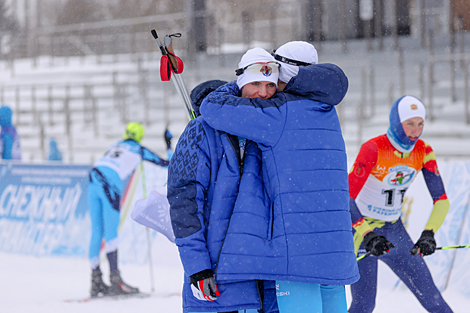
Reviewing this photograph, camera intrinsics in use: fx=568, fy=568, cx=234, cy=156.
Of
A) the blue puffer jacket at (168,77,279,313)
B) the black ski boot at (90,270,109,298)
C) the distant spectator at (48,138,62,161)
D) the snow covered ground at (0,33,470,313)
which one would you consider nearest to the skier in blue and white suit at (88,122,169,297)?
the black ski boot at (90,270,109,298)

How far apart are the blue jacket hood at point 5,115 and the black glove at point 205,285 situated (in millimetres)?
7547

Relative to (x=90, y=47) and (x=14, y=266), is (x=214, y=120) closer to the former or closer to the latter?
(x=14, y=266)

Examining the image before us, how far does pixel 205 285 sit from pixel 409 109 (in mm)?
2171

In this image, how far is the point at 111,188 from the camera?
6.10 metres

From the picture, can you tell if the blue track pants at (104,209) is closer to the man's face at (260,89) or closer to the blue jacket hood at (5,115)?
the blue jacket hood at (5,115)

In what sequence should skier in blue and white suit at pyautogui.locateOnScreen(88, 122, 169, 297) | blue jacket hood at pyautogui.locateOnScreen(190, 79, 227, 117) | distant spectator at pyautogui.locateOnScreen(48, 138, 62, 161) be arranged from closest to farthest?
blue jacket hood at pyautogui.locateOnScreen(190, 79, 227, 117), skier in blue and white suit at pyautogui.locateOnScreen(88, 122, 169, 297), distant spectator at pyautogui.locateOnScreen(48, 138, 62, 161)

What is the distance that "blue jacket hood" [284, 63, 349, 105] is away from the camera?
2436mm

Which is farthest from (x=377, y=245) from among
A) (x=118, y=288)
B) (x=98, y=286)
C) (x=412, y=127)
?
(x=98, y=286)

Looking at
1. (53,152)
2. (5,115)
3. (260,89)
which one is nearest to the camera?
(260,89)

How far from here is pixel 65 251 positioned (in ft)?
25.0

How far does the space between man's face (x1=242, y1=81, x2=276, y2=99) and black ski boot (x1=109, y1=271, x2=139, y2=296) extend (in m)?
3.83

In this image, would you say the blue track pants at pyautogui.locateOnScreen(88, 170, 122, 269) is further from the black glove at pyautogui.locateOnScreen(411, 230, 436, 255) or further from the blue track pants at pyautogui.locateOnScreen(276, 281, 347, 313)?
the blue track pants at pyautogui.locateOnScreen(276, 281, 347, 313)

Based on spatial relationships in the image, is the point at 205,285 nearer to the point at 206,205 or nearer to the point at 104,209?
the point at 206,205

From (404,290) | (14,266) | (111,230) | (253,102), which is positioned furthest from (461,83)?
(253,102)
